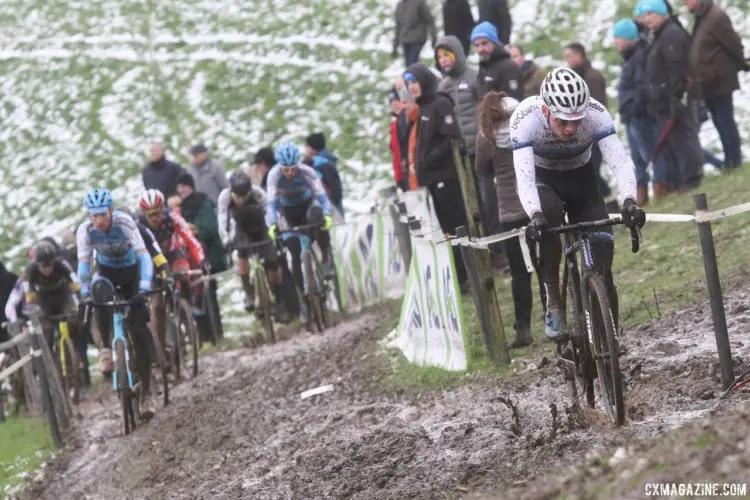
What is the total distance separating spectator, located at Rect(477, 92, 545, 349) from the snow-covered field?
55.5 feet

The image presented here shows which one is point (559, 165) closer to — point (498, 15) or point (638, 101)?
point (638, 101)

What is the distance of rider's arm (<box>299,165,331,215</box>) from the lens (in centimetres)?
1728

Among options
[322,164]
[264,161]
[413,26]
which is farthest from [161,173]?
[413,26]

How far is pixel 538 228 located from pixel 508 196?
3.30 m

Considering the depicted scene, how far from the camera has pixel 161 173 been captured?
21.2 m

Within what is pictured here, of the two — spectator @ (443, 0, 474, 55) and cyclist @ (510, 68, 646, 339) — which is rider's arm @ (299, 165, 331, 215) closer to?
spectator @ (443, 0, 474, 55)

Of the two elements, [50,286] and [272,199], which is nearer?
[272,199]

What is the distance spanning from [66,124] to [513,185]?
28037 mm

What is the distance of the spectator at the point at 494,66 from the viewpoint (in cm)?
1325

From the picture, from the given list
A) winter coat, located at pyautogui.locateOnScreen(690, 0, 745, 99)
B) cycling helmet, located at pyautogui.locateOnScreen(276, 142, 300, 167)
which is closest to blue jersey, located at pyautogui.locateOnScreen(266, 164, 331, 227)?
cycling helmet, located at pyautogui.locateOnScreen(276, 142, 300, 167)

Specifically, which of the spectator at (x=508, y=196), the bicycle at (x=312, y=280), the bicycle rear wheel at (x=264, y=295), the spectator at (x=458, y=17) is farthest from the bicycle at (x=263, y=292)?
the spectator at (x=508, y=196)

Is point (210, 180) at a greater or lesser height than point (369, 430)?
greater

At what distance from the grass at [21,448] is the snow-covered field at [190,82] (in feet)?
42.1

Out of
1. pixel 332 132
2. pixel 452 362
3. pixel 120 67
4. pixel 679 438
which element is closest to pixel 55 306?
pixel 452 362
